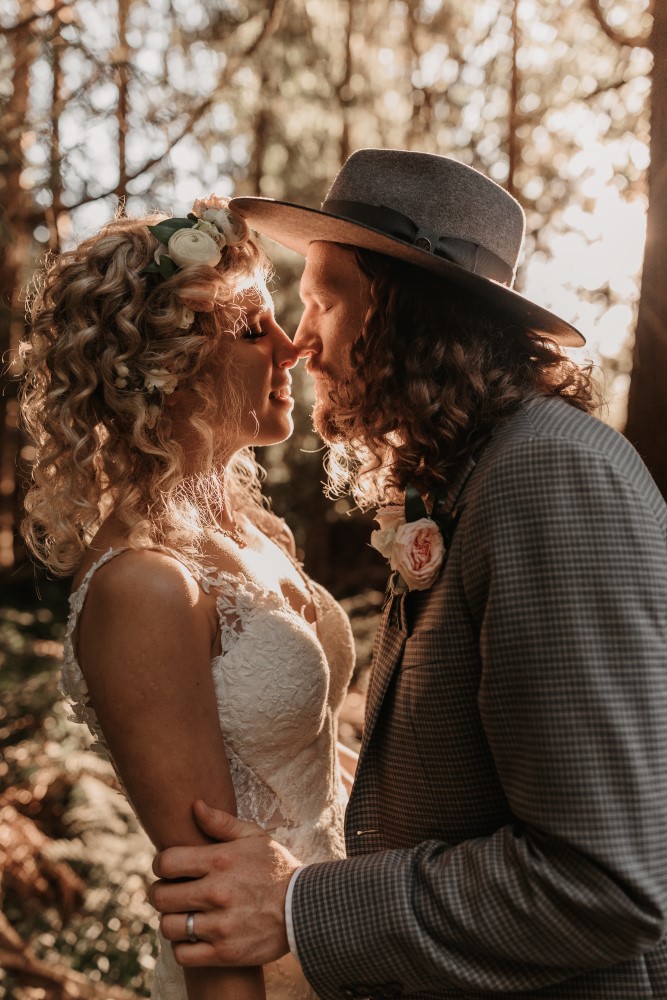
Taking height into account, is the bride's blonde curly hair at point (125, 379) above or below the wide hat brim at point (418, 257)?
below

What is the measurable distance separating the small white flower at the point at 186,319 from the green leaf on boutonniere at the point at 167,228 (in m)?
0.19

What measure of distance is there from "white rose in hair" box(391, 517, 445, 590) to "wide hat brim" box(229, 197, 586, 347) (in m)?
0.52

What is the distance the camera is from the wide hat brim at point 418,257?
1.81 meters

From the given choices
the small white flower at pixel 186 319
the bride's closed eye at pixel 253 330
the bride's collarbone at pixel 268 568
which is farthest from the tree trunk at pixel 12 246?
the small white flower at pixel 186 319

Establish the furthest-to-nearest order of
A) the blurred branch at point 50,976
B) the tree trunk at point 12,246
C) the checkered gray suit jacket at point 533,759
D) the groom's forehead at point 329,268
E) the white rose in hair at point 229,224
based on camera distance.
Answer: the tree trunk at point 12,246, the blurred branch at point 50,976, the white rose in hair at point 229,224, the groom's forehead at point 329,268, the checkered gray suit jacket at point 533,759

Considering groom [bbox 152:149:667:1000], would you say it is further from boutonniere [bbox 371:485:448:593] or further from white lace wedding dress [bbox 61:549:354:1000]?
white lace wedding dress [bbox 61:549:354:1000]

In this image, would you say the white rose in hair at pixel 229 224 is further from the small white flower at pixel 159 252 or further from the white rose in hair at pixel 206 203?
the small white flower at pixel 159 252

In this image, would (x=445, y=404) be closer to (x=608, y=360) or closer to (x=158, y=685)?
(x=158, y=685)

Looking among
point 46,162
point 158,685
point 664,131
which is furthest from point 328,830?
point 46,162

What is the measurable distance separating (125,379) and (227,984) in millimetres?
1417

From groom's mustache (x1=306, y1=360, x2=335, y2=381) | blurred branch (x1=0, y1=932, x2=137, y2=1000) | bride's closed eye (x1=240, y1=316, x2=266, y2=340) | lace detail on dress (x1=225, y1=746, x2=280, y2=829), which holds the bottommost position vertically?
blurred branch (x1=0, y1=932, x2=137, y2=1000)


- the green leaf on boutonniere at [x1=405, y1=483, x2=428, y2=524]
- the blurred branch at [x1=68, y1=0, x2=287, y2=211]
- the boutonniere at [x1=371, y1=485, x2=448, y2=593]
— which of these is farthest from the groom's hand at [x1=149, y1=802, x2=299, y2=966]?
the blurred branch at [x1=68, y1=0, x2=287, y2=211]

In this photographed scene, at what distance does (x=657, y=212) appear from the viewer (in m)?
2.28

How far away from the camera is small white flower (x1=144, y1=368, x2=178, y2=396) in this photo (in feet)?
7.11
